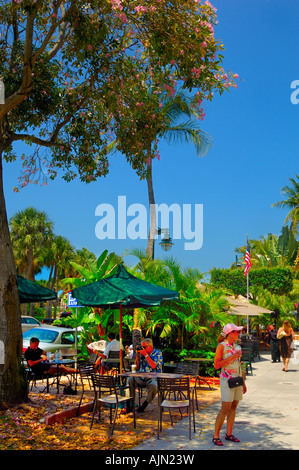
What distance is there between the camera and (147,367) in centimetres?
983

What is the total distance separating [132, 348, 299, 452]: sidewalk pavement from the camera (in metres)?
7.33

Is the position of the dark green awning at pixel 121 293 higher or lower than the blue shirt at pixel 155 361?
higher

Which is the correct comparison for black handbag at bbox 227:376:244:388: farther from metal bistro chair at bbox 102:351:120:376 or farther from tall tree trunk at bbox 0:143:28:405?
metal bistro chair at bbox 102:351:120:376

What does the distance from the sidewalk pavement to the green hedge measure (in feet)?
68.2

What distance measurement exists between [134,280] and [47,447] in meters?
4.26

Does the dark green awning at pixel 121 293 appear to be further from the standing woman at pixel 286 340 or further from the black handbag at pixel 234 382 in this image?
the standing woman at pixel 286 340

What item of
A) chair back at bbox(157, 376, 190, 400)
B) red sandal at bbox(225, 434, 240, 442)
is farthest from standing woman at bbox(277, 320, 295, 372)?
red sandal at bbox(225, 434, 240, 442)

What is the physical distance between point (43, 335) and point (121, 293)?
7735 mm

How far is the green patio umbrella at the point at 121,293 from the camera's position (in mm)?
9695

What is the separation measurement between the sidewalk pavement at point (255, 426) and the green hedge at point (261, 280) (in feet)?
68.2

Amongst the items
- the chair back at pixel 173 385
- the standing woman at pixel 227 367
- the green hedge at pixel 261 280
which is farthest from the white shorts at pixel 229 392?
the green hedge at pixel 261 280

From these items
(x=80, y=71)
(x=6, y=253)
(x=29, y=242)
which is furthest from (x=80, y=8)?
(x=29, y=242)

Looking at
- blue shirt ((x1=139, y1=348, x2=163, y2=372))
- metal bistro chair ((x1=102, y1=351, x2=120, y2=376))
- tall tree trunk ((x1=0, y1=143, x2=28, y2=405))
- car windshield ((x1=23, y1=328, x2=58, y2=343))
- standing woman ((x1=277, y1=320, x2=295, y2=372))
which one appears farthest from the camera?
standing woman ((x1=277, y1=320, x2=295, y2=372))

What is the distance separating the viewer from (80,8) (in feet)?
33.0
